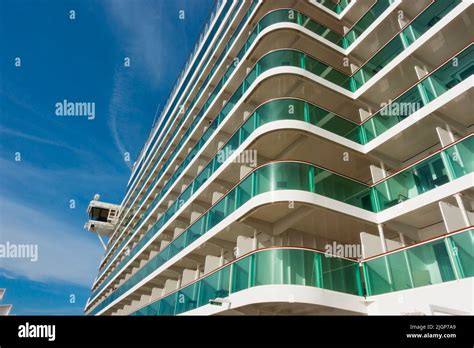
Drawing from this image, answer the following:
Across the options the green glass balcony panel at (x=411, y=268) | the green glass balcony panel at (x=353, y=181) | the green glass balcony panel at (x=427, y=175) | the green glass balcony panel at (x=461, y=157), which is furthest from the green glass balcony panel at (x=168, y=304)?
the green glass balcony panel at (x=461, y=157)

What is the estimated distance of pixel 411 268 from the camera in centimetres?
815

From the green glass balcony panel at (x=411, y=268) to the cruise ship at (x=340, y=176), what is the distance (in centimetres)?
3

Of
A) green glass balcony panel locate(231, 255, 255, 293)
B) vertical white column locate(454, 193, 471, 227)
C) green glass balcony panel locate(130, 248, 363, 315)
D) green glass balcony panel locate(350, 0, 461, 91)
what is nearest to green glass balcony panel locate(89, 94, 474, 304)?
vertical white column locate(454, 193, 471, 227)

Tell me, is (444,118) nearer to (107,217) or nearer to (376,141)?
(376,141)

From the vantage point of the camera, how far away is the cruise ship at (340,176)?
8164 millimetres

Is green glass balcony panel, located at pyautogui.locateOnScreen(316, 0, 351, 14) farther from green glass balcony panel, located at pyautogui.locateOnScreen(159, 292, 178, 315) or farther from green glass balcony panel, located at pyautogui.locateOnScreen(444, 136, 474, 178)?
green glass balcony panel, located at pyautogui.locateOnScreen(159, 292, 178, 315)

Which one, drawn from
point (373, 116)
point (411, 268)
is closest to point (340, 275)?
point (411, 268)

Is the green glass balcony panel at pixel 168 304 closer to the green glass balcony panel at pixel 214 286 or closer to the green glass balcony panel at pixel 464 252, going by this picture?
the green glass balcony panel at pixel 214 286

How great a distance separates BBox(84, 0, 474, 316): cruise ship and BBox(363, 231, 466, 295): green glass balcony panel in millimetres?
30

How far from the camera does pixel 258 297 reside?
7949 mm

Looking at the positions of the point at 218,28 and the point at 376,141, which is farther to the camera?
the point at 218,28
